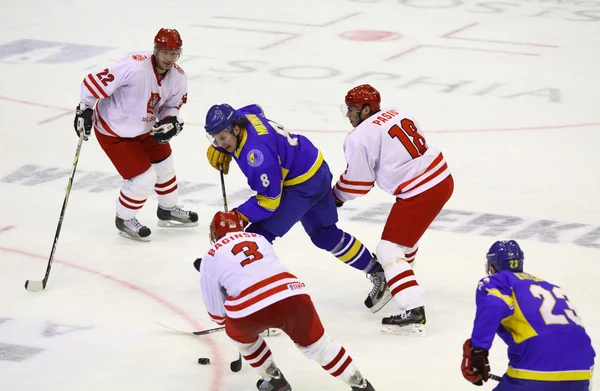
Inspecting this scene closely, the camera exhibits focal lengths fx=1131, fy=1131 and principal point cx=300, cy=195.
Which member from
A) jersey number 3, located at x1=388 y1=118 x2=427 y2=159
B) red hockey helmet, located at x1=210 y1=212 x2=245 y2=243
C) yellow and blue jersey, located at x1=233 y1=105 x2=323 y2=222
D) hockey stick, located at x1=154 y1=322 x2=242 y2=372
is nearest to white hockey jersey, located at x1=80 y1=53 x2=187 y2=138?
yellow and blue jersey, located at x1=233 y1=105 x2=323 y2=222

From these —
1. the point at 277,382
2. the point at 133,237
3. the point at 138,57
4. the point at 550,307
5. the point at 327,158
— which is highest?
the point at 138,57

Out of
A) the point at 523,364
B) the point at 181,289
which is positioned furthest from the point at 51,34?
the point at 523,364

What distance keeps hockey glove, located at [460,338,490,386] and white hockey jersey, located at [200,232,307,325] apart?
0.74 metres

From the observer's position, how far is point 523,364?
146 inches

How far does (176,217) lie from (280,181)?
1769 millimetres

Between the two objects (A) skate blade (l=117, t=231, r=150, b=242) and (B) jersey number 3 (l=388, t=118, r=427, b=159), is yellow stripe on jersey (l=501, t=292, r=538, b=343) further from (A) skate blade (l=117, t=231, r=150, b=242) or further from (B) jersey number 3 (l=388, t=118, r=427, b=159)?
(A) skate blade (l=117, t=231, r=150, b=242)

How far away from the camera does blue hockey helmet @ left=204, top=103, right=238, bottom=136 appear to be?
193 inches

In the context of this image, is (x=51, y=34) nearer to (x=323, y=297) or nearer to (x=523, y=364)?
(x=323, y=297)

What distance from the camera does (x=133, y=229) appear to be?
6355mm

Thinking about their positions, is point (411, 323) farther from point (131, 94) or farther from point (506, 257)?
point (131, 94)

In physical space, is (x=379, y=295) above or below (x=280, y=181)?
below

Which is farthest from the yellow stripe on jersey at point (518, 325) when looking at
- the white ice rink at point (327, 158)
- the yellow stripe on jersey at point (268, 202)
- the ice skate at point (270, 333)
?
the ice skate at point (270, 333)

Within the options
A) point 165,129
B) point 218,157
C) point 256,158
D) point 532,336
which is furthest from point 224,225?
point 165,129

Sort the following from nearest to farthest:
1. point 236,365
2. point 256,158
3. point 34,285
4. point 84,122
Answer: point 236,365 < point 256,158 < point 34,285 < point 84,122
